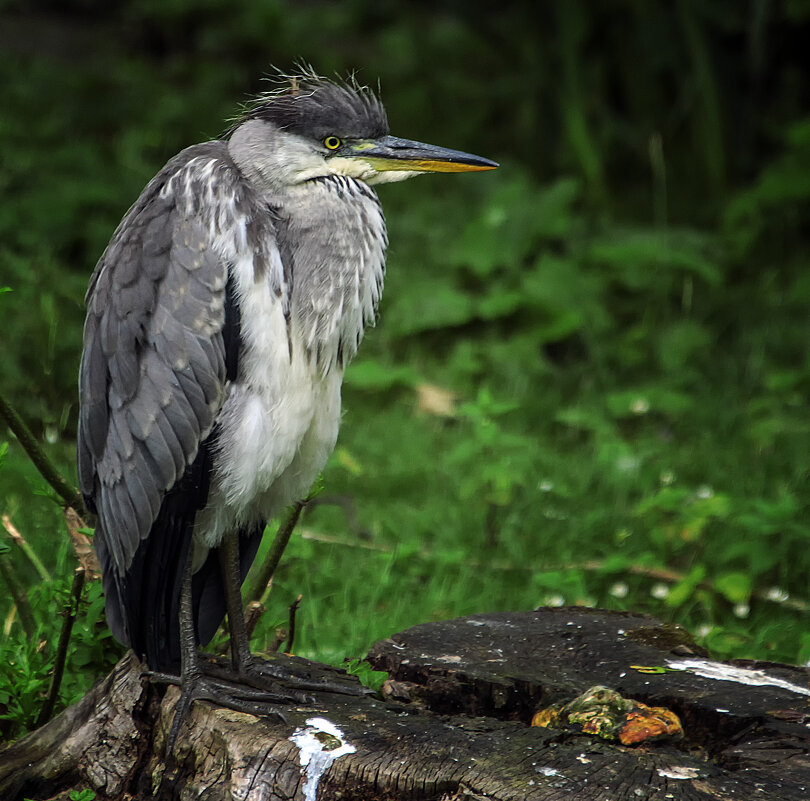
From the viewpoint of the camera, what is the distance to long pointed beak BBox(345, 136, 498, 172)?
→ 281 centimetres

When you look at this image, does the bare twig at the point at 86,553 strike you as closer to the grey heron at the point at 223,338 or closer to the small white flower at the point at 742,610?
the grey heron at the point at 223,338

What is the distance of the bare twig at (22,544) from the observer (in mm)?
3008

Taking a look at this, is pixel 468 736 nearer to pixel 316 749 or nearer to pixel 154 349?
pixel 316 749

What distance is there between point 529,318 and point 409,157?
3357 mm

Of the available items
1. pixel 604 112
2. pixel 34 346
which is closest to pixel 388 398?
pixel 34 346

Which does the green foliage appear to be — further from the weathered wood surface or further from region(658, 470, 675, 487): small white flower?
region(658, 470, 675, 487): small white flower

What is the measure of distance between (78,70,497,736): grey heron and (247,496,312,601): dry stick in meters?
0.16

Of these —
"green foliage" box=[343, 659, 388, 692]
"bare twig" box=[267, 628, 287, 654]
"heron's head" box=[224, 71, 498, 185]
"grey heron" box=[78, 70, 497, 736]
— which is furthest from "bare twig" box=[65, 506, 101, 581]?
"heron's head" box=[224, 71, 498, 185]

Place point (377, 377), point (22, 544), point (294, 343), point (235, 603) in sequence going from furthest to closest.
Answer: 1. point (377, 377)
2. point (22, 544)
3. point (235, 603)
4. point (294, 343)

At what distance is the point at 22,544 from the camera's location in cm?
325

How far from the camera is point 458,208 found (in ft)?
23.3

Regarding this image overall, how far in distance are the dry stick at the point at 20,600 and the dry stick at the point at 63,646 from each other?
0.26 meters

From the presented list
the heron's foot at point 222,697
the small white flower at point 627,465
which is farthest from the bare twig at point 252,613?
the small white flower at point 627,465

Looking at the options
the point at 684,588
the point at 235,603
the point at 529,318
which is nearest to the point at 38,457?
the point at 235,603
